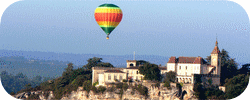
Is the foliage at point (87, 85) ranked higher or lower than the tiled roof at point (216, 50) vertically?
lower

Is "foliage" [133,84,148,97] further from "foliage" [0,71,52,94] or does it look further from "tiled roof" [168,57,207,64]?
"foliage" [0,71,52,94]

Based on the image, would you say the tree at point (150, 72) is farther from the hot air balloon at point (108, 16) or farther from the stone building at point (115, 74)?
the hot air balloon at point (108, 16)

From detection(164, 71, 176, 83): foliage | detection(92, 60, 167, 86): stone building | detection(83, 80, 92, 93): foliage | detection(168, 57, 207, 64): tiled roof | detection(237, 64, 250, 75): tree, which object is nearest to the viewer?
detection(92, 60, 167, 86): stone building

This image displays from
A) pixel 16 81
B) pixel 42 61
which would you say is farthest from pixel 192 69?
pixel 42 61

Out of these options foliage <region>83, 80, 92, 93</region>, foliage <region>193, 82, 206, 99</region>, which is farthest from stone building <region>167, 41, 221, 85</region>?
foliage <region>83, 80, 92, 93</region>

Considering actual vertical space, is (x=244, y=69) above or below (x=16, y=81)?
above

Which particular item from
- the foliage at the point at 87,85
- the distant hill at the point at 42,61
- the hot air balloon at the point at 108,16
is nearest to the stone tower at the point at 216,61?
the hot air balloon at the point at 108,16

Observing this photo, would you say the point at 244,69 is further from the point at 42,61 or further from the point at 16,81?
the point at 42,61
